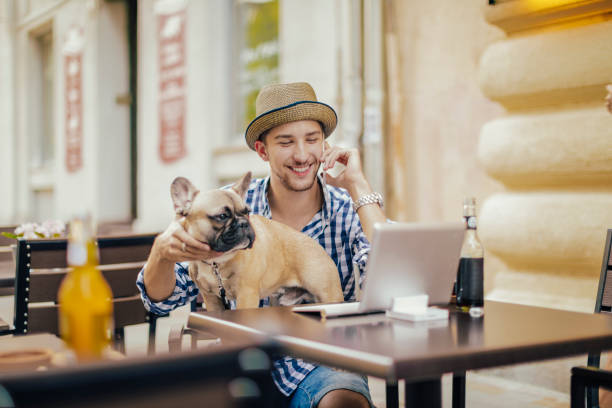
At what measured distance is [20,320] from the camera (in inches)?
109

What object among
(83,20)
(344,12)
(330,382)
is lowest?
(330,382)

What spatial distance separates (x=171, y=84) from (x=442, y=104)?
474 centimetres

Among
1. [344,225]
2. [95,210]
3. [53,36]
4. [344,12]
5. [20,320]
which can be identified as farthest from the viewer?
[53,36]

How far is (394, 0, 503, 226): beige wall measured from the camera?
Answer: 4.74 meters

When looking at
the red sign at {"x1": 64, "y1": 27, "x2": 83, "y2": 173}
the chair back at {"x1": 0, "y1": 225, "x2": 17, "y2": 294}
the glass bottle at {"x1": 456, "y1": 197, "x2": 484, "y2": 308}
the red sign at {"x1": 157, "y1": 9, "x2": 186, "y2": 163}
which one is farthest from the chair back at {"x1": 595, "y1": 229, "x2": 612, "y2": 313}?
the red sign at {"x1": 64, "y1": 27, "x2": 83, "y2": 173}

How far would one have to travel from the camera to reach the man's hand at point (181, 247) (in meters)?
1.88

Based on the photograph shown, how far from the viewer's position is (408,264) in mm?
1664

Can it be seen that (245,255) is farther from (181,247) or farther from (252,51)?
(252,51)

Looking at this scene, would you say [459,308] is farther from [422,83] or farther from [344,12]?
[344,12]

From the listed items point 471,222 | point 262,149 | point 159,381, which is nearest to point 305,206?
point 262,149

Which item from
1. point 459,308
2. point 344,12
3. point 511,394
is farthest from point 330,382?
point 344,12

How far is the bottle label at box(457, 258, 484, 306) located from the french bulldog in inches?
19.8

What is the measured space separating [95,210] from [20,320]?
8.41 m

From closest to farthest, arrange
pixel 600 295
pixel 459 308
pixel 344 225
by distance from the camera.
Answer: pixel 459 308 < pixel 600 295 < pixel 344 225
